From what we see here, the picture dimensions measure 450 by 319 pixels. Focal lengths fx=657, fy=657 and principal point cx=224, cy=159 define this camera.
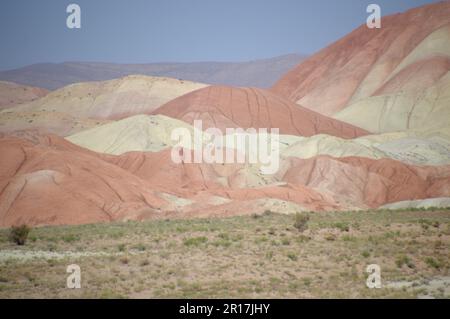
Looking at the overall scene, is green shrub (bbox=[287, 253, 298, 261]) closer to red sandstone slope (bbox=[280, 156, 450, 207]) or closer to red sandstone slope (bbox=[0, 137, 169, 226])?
red sandstone slope (bbox=[0, 137, 169, 226])

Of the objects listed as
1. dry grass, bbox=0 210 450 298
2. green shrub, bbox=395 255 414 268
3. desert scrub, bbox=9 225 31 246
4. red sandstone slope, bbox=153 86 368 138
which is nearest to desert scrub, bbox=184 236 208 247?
dry grass, bbox=0 210 450 298

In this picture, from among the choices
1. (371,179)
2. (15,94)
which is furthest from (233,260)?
(15,94)

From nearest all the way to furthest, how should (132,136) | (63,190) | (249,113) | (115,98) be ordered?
(63,190), (132,136), (249,113), (115,98)

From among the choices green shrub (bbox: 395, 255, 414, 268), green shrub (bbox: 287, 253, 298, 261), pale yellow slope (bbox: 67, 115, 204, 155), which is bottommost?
pale yellow slope (bbox: 67, 115, 204, 155)

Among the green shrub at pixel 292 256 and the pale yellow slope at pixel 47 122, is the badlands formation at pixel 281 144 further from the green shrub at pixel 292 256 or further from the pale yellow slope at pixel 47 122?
the green shrub at pixel 292 256

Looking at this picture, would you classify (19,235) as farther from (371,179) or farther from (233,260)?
(371,179)
